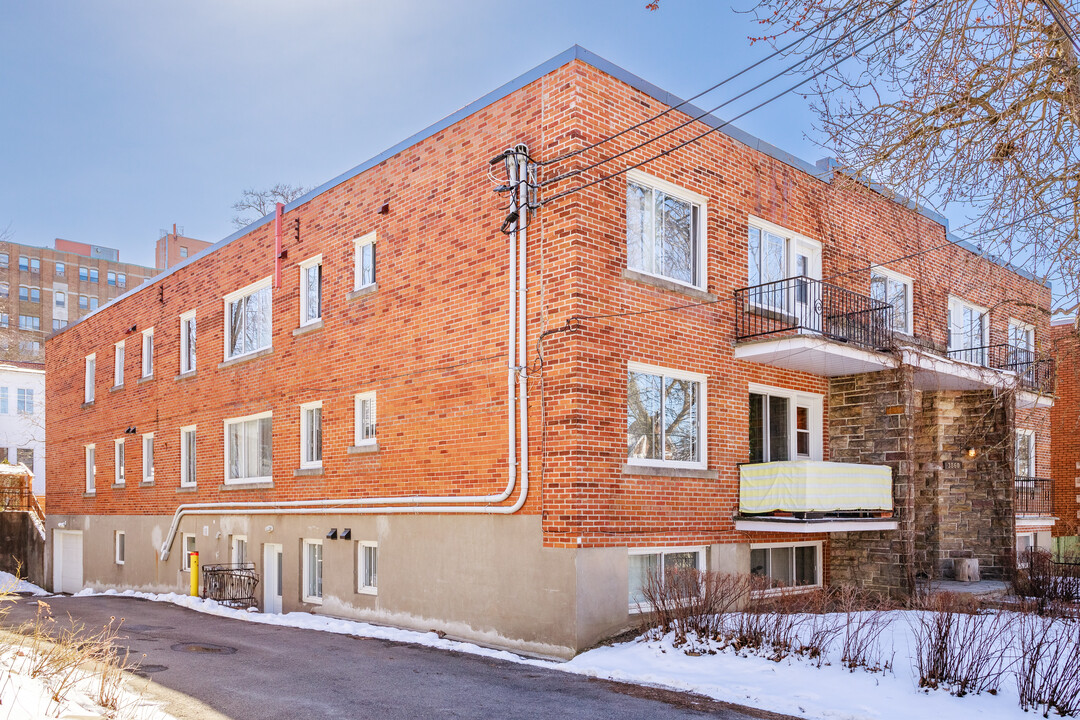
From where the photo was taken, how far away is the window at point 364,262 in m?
17.2

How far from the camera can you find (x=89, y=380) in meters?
29.4

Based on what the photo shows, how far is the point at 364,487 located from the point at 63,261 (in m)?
90.8

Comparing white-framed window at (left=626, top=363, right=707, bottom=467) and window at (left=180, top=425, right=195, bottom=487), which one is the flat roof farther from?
window at (left=180, top=425, right=195, bottom=487)

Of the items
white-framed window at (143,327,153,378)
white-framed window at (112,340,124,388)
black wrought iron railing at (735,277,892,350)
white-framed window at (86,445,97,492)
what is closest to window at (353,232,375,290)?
black wrought iron railing at (735,277,892,350)

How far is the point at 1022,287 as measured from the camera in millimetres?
23609

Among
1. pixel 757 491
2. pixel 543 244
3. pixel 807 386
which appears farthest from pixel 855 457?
pixel 543 244

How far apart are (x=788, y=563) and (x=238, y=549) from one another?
12.3 metres

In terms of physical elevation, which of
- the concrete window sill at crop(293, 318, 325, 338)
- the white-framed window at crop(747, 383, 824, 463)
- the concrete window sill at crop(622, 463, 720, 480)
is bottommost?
the concrete window sill at crop(622, 463, 720, 480)

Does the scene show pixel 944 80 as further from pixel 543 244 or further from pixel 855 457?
pixel 855 457

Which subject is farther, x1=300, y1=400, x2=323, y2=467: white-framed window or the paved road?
x1=300, y1=400, x2=323, y2=467: white-framed window

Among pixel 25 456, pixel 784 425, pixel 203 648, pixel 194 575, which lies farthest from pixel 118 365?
pixel 25 456

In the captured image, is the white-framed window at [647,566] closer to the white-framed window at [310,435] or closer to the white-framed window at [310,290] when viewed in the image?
the white-framed window at [310,435]

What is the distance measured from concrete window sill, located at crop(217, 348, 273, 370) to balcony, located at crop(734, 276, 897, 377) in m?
10.4

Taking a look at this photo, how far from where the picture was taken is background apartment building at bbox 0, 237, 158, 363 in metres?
89.0
